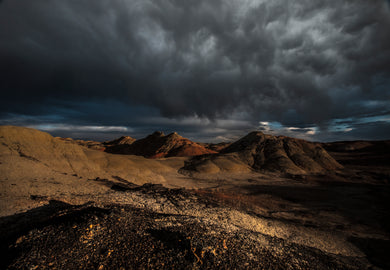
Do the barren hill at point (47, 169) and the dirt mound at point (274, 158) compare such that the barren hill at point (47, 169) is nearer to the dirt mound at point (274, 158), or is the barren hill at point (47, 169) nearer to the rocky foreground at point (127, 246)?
the rocky foreground at point (127, 246)

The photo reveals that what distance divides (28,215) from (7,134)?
56.5 feet

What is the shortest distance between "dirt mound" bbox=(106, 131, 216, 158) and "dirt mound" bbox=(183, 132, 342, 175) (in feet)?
53.2

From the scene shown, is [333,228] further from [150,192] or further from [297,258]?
[150,192]

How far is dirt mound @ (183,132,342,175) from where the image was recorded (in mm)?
A: 47059

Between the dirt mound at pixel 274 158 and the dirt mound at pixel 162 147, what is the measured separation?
639 inches

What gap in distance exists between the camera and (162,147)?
71.5 m

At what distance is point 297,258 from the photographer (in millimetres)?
7266

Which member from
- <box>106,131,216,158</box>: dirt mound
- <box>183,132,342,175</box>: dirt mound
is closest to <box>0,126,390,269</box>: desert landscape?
<box>183,132,342,175</box>: dirt mound

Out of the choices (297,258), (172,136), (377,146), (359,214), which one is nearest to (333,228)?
(359,214)

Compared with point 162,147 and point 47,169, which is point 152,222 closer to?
point 47,169

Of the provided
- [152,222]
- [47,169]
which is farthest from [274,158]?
[47,169]

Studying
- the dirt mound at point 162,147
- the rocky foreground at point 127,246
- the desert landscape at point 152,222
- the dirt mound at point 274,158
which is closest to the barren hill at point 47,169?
the desert landscape at point 152,222

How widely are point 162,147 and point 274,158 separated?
41786mm

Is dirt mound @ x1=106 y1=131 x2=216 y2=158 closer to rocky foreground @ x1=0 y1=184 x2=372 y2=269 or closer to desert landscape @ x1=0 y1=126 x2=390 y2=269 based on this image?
desert landscape @ x1=0 y1=126 x2=390 y2=269
